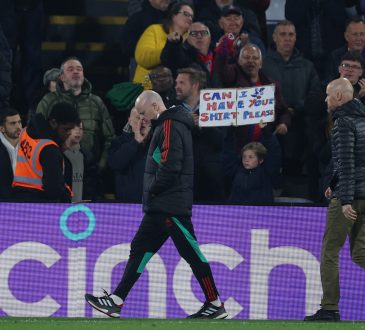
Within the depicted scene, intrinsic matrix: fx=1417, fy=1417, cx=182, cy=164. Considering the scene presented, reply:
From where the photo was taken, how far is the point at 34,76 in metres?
16.7

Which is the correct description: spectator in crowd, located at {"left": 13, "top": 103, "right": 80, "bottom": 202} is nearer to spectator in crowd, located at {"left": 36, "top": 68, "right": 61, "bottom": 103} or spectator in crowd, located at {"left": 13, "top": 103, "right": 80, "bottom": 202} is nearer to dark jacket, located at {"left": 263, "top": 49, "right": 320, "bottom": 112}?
spectator in crowd, located at {"left": 36, "top": 68, "right": 61, "bottom": 103}

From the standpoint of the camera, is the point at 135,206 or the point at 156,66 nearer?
the point at 135,206

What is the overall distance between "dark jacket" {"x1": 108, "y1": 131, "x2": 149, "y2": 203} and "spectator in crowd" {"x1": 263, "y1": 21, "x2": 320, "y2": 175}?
2011mm

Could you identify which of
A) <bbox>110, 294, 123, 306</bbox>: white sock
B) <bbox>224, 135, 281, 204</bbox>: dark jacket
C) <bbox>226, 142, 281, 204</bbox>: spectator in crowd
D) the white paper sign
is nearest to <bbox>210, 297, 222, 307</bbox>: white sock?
<bbox>110, 294, 123, 306</bbox>: white sock

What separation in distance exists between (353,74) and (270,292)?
2861 mm

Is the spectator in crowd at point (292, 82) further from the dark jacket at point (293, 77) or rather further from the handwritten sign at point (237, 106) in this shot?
the handwritten sign at point (237, 106)

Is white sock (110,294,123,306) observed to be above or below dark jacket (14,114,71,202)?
below

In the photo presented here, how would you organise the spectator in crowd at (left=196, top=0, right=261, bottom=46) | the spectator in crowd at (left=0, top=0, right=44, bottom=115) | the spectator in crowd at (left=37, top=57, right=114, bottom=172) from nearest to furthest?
1. the spectator in crowd at (left=37, top=57, right=114, bottom=172)
2. the spectator in crowd at (left=196, top=0, right=261, bottom=46)
3. the spectator in crowd at (left=0, top=0, right=44, bottom=115)

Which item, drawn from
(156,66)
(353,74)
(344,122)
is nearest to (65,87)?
(156,66)

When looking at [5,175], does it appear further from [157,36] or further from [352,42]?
[352,42]

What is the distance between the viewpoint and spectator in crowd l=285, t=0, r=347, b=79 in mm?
16578

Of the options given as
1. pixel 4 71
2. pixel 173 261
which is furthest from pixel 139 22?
pixel 173 261

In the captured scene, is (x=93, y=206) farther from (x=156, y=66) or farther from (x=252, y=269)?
(x=156, y=66)

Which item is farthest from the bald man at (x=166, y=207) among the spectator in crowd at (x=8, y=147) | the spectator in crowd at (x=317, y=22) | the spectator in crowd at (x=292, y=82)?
A: the spectator in crowd at (x=317, y=22)
